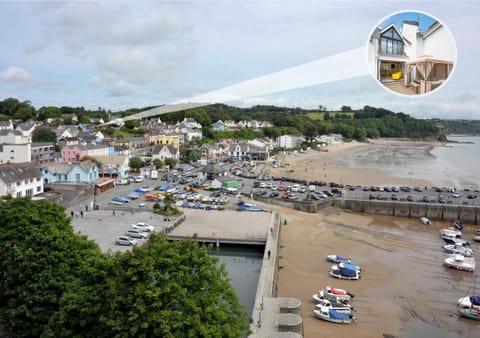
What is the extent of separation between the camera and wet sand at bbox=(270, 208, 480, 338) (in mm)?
9766

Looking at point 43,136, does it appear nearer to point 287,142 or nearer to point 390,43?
point 287,142

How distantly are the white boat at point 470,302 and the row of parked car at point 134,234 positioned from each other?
9381 millimetres

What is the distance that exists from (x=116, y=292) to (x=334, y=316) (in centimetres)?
565

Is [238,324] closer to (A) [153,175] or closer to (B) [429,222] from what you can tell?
(B) [429,222]

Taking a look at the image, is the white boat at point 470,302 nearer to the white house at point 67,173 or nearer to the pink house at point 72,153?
the white house at point 67,173

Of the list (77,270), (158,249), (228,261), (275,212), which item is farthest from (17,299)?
(275,212)

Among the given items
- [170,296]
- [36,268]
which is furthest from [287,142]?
[170,296]

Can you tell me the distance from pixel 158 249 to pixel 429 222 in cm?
1662

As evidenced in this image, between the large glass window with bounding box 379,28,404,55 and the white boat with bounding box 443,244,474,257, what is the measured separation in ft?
45.2

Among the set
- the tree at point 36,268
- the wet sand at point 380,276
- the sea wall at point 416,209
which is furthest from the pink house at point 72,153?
the tree at point 36,268

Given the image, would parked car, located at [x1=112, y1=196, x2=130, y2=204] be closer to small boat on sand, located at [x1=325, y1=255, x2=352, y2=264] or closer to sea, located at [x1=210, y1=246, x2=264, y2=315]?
sea, located at [x1=210, y1=246, x2=264, y2=315]

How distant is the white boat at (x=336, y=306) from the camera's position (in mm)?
10184

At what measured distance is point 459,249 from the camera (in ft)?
50.0

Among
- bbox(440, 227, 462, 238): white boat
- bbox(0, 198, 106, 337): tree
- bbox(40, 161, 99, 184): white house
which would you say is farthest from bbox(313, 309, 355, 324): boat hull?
bbox(40, 161, 99, 184): white house
